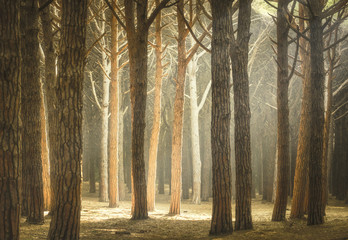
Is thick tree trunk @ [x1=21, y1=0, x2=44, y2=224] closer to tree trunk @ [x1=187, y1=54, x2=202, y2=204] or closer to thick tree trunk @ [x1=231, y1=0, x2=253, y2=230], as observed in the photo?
thick tree trunk @ [x1=231, y1=0, x2=253, y2=230]

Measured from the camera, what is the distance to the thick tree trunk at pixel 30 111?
28.2 feet

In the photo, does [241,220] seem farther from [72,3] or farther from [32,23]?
[32,23]

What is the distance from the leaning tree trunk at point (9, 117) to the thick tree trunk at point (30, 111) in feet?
10.8

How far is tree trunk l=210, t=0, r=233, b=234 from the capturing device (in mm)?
7555

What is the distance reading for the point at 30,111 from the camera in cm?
860

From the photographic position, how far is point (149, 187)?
14.0 m

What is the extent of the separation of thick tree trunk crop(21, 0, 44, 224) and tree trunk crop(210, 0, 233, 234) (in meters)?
3.75

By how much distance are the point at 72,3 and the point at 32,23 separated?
2.60m

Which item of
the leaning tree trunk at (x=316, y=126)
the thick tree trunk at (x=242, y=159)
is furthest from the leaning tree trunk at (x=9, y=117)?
the leaning tree trunk at (x=316, y=126)

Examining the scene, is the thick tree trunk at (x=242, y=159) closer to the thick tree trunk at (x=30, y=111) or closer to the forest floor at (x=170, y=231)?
the forest floor at (x=170, y=231)

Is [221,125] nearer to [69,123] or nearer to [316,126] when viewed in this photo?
[316,126]

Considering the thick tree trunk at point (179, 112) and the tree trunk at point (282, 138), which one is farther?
the thick tree trunk at point (179, 112)

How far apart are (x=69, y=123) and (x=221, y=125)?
2.77 meters

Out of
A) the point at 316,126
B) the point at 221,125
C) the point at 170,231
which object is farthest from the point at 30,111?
the point at 316,126
